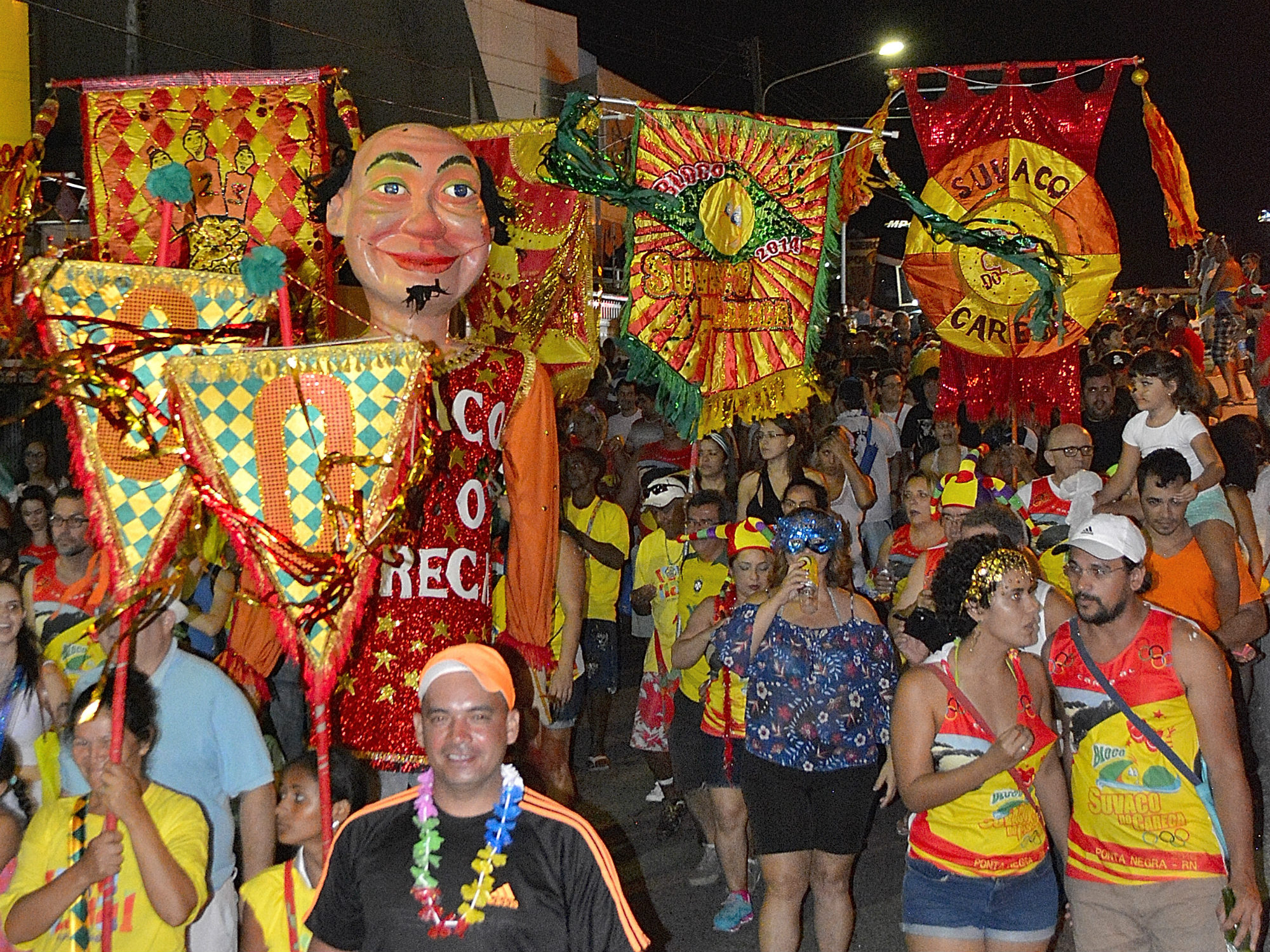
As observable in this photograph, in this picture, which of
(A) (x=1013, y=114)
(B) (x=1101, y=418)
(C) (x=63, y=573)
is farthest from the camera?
(B) (x=1101, y=418)

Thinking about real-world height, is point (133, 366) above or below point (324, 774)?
above

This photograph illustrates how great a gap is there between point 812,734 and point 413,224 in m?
2.27

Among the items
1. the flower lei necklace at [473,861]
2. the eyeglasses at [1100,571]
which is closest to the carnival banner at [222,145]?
the eyeglasses at [1100,571]

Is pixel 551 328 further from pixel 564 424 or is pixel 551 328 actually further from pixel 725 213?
pixel 564 424

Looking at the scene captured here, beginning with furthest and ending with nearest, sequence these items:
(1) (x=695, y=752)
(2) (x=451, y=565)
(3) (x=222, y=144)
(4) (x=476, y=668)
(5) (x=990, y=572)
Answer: (1) (x=695, y=752) < (3) (x=222, y=144) < (5) (x=990, y=572) < (2) (x=451, y=565) < (4) (x=476, y=668)

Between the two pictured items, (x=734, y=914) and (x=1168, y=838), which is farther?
(x=734, y=914)

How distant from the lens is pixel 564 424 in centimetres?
1005

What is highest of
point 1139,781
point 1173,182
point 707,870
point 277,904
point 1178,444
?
point 1173,182

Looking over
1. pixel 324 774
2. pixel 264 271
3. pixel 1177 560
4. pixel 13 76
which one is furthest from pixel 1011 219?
pixel 13 76

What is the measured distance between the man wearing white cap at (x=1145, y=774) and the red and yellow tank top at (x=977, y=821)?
0.18 m

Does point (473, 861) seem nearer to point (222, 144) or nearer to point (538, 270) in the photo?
point (222, 144)

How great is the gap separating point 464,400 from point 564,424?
6166 millimetres

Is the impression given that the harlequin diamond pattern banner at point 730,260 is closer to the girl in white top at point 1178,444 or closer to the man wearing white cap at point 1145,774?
the girl in white top at point 1178,444

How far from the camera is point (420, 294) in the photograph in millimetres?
3773
